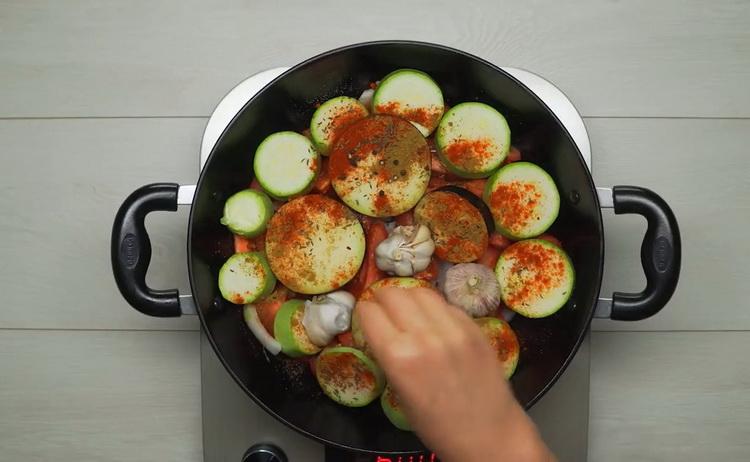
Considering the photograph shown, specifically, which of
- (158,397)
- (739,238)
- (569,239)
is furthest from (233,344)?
(739,238)

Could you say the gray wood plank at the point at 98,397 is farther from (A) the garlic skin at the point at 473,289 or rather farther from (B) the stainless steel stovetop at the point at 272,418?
(A) the garlic skin at the point at 473,289

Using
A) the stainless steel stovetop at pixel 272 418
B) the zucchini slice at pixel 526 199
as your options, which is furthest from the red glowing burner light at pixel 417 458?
the zucchini slice at pixel 526 199

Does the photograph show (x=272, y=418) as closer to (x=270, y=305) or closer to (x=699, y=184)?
(x=270, y=305)

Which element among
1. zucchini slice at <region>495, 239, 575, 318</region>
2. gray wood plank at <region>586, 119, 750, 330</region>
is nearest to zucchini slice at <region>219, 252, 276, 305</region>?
zucchini slice at <region>495, 239, 575, 318</region>

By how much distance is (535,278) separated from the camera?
0.88 meters

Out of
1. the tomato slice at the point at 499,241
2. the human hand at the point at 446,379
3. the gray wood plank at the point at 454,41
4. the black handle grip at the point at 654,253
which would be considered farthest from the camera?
the gray wood plank at the point at 454,41

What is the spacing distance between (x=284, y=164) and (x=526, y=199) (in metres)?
0.36

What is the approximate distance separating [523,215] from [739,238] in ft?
1.42

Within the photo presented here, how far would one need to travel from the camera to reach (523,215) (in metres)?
0.88

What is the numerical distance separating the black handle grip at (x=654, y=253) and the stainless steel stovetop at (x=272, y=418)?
163mm

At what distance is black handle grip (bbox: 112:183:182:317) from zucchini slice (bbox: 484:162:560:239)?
0.47 m

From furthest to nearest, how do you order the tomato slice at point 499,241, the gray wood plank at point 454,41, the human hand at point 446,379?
the gray wood plank at point 454,41, the tomato slice at point 499,241, the human hand at point 446,379

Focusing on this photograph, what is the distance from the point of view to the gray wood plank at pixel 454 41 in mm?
1030

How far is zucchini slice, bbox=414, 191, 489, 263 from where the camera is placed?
2.88ft
